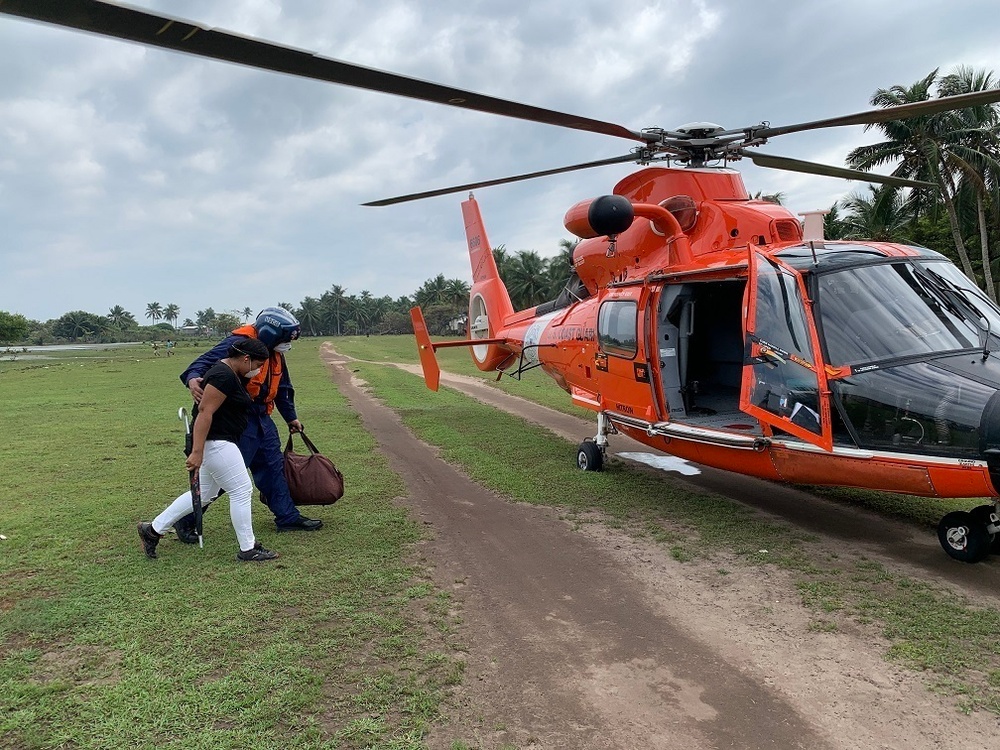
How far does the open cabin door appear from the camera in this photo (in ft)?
15.6

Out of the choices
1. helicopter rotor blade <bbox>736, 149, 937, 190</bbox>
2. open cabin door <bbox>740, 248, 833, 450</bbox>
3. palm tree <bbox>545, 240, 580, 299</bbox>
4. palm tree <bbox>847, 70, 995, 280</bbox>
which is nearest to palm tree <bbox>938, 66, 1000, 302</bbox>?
palm tree <bbox>847, 70, 995, 280</bbox>

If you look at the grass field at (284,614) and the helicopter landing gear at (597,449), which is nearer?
the grass field at (284,614)

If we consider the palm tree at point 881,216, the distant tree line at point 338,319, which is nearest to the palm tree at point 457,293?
the distant tree line at point 338,319

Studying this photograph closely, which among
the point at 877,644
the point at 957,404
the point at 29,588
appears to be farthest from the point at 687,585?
the point at 29,588

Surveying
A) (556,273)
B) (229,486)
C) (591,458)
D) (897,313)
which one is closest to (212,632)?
(229,486)

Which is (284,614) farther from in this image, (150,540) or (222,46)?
(222,46)

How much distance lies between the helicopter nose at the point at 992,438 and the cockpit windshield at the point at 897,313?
0.71 meters

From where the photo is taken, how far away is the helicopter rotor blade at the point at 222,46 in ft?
8.84

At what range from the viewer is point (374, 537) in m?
5.61

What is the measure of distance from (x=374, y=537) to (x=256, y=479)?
1.24m

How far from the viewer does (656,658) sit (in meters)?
3.56

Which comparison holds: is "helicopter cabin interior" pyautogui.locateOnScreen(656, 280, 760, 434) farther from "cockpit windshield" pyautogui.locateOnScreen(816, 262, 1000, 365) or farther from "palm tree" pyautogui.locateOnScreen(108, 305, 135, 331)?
"palm tree" pyautogui.locateOnScreen(108, 305, 135, 331)

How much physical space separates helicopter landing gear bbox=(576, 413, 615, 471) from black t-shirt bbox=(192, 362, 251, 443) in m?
4.51

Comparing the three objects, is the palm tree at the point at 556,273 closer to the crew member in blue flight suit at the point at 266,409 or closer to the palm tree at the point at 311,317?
the crew member in blue flight suit at the point at 266,409
